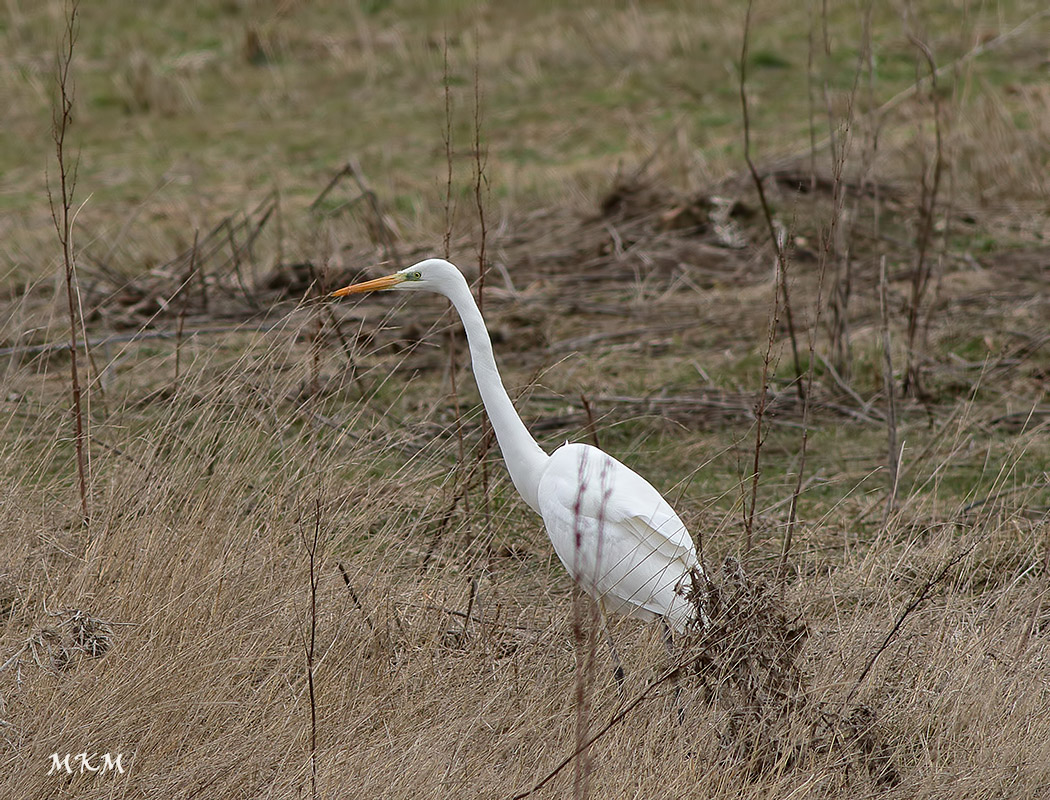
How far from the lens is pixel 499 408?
3.34 meters

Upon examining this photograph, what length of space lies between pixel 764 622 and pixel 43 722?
1652mm

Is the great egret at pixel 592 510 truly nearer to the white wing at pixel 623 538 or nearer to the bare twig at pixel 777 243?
the white wing at pixel 623 538

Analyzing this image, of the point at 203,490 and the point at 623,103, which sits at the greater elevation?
the point at 203,490

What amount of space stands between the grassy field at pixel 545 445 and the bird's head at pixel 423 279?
0.20m

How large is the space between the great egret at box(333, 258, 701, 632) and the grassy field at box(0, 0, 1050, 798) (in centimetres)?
15

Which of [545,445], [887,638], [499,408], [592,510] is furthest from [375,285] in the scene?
[545,445]

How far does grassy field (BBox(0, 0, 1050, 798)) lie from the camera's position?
9.00 feet

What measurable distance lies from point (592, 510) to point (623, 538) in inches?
5.0

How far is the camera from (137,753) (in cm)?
264

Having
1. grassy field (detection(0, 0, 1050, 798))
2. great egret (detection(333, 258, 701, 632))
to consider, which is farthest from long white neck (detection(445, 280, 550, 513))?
grassy field (detection(0, 0, 1050, 798))

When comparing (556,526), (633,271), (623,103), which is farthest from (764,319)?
(623,103)

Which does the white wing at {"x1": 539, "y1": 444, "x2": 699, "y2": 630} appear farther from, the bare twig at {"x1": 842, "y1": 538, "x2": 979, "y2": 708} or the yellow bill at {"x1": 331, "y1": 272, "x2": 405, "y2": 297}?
the yellow bill at {"x1": 331, "y1": 272, "x2": 405, "y2": 297}

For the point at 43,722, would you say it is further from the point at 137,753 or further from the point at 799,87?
the point at 799,87

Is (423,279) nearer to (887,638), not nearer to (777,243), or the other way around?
(777,243)
